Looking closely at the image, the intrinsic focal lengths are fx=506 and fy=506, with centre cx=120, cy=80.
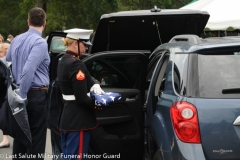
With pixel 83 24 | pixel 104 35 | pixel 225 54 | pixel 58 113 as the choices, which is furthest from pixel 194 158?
pixel 83 24

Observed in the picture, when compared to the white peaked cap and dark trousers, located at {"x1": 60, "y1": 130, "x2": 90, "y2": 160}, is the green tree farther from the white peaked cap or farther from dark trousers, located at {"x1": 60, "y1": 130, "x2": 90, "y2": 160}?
dark trousers, located at {"x1": 60, "y1": 130, "x2": 90, "y2": 160}

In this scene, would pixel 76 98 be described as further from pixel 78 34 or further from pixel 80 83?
pixel 78 34

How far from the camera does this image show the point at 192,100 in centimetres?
374

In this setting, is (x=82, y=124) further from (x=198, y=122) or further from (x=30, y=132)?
(x=198, y=122)

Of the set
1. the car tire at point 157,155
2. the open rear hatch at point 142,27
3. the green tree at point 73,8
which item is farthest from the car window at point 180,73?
the green tree at point 73,8

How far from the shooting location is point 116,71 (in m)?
5.70

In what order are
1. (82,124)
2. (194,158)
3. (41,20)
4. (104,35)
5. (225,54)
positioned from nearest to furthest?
1. (194,158)
2. (225,54)
3. (82,124)
4. (41,20)
5. (104,35)

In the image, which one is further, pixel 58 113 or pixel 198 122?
pixel 58 113

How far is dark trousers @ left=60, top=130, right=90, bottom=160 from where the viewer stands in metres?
4.75

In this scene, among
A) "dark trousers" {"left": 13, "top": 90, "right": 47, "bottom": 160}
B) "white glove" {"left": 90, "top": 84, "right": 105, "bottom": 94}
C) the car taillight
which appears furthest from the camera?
"dark trousers" {"left": 13, "top": 90, "right": 47, "bottom": 160}

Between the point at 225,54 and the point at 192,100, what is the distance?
490mm

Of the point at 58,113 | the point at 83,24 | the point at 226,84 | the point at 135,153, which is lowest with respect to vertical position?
the point at 83,24

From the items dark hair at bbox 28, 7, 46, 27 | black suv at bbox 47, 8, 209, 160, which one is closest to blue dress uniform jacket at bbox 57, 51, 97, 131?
black suv at bbox 47, 8, 209, 160

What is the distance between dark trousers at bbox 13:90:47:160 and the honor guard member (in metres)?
0.70
